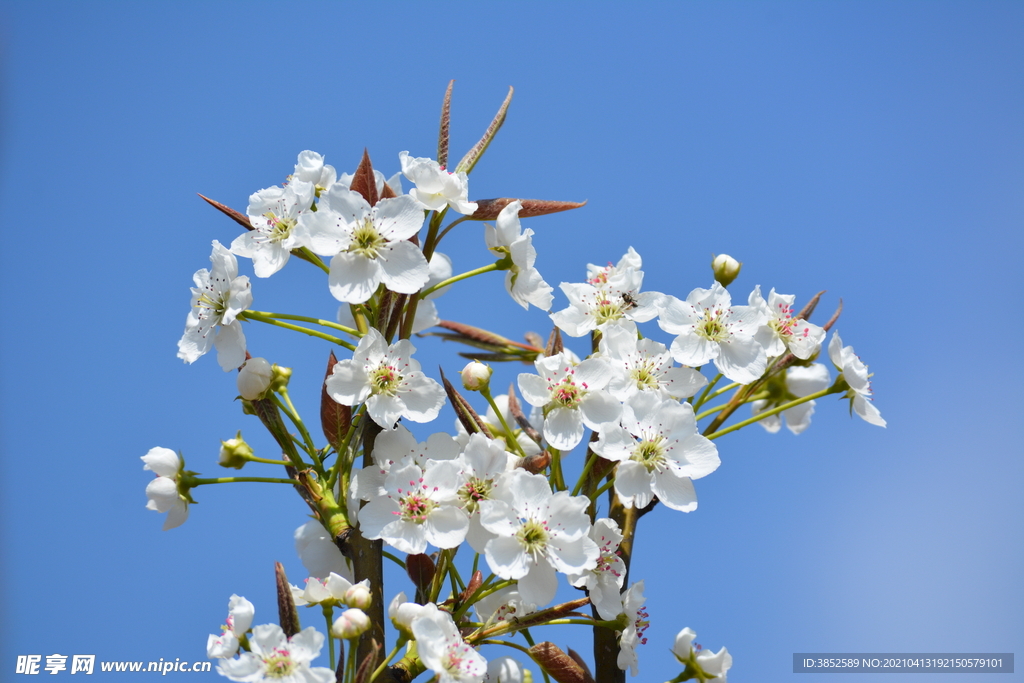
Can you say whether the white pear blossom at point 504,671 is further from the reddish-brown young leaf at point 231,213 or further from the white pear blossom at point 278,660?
the reddish-brown young leaf at point 231,213

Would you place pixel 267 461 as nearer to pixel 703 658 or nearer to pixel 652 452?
pixel 652 452

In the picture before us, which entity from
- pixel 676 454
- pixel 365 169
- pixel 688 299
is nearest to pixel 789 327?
pixel 688 299

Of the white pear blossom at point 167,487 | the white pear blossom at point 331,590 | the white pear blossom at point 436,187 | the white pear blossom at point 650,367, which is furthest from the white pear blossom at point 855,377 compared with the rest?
the white pear blossom at point 167,487

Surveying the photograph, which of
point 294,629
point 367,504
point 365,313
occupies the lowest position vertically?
point 294,629

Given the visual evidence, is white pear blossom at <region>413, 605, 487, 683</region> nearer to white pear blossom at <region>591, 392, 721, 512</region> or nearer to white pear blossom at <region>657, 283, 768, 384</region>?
white pear blossom at <region>591, 392, 721, 512</region>

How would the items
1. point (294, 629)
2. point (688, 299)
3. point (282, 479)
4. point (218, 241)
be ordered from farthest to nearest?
point (688, 299)
point (218, 241)
point (282, 479)
point (294, 629)

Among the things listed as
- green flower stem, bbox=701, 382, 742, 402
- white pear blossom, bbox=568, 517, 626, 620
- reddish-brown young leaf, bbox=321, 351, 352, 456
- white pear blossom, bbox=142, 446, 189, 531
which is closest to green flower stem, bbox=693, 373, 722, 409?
green flower stem, bbox=701, 382, 742, 402

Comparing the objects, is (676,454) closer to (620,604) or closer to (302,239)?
(620,604)
